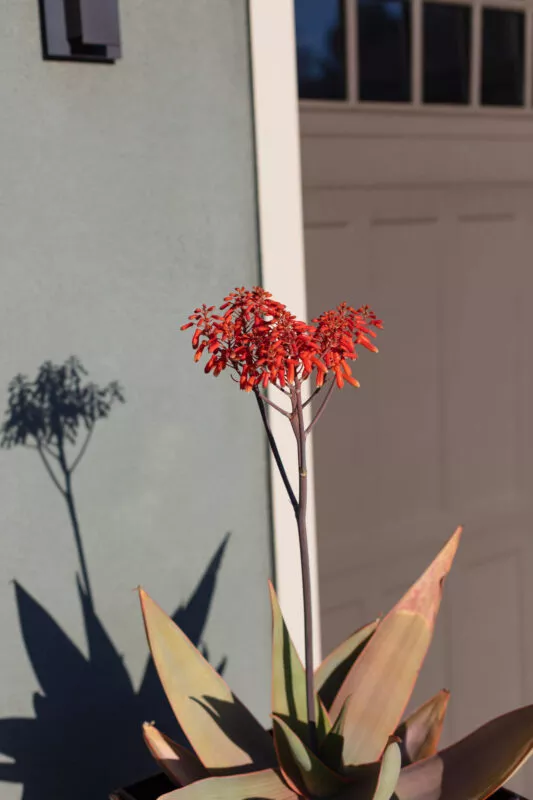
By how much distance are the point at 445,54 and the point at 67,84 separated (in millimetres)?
1162

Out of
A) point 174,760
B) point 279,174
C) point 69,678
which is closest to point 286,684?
point 174,760

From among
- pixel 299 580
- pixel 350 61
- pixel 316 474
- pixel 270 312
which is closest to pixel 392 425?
pixel 316 474

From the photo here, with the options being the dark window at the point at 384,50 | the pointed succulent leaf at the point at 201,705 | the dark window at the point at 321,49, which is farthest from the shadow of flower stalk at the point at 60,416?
the dark window at the point at 384,50

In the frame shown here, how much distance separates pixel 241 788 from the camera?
3.85 feet

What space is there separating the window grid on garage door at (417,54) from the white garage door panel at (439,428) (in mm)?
222

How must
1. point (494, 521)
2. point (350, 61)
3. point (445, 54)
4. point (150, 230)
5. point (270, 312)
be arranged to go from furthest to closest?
point (494, 521)
point (445, 54)
point (350, 61)
point (150, 230)
point (270, 312)

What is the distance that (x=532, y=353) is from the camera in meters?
2.50

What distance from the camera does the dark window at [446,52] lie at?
217cm

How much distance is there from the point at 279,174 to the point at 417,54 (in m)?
0.79

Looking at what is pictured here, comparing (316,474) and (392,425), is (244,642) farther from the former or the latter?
(392,425)

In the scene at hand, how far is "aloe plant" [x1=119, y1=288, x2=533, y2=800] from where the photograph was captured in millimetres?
1154

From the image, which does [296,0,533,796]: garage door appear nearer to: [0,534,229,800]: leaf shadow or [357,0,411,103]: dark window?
[357,0,411,103]: dark window

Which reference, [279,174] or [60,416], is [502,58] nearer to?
[279,174]

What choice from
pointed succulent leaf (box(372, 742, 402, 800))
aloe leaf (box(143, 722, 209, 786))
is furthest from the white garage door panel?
pointed succulent leaf (box(372, 742, 402, 800))
